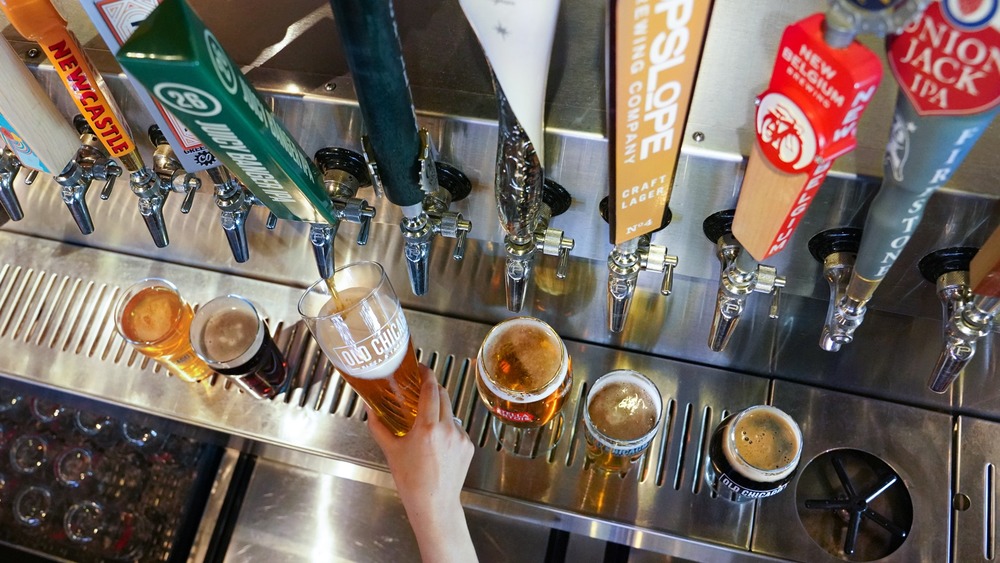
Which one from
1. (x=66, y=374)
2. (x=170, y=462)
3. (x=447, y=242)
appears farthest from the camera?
(x=170, y=462)

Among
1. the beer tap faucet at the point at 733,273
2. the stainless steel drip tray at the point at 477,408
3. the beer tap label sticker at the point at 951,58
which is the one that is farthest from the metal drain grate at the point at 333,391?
the beer tap label sticker at the point at 951,58

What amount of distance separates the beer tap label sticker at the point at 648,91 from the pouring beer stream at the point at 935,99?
15 centimetres

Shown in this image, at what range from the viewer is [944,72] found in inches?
20.4

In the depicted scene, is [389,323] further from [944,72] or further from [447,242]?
[944,72]

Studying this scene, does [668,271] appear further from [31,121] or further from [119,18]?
[31,121]

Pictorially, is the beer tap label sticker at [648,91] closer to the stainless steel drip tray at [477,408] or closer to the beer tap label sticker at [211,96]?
the beer tap label sticker at [211,96]

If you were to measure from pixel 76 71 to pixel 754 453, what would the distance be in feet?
3.47

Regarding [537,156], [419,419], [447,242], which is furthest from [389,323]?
[537,156]

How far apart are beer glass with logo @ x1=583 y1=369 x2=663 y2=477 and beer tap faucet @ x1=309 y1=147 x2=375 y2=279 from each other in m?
0.46

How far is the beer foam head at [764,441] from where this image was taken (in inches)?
42.6

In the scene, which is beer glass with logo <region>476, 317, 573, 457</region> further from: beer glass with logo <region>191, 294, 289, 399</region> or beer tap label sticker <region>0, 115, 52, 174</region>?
beer tap label sticker <region>0, 115, 52, 174</region>

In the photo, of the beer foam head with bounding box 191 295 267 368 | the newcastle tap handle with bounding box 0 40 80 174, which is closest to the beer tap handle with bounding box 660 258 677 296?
the beer foam head with bounding box 191 295 267 368

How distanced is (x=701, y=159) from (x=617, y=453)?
51 centimetres

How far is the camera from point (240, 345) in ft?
4.09
